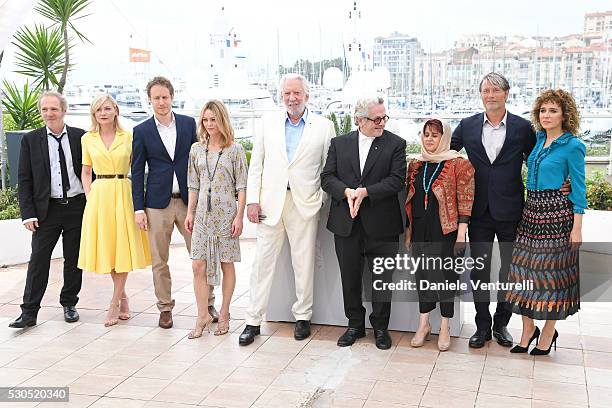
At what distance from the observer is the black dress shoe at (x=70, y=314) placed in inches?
180

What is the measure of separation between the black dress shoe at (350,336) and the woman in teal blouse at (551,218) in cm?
93

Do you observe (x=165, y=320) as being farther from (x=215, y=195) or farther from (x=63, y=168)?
(x=63, y=168)

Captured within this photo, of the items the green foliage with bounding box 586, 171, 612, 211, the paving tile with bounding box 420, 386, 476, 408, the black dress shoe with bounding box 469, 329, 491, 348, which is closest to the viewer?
the paving tile with bounding box 420, 386, 476, 408

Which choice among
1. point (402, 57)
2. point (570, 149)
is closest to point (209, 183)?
point (570, 149)

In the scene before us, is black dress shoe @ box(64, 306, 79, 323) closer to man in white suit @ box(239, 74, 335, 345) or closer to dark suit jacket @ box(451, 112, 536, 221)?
man in white suit @ box(239, 74, 335, 345)

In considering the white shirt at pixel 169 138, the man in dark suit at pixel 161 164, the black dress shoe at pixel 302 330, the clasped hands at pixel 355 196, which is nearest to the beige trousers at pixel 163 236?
the man in dark suit at pixel 161 164

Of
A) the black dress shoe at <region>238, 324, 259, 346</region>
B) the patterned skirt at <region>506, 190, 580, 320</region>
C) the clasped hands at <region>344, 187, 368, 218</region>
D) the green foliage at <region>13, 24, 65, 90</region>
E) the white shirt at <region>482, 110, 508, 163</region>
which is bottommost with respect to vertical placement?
the black dress shoe at <region>238, 324, 259, 346</region>

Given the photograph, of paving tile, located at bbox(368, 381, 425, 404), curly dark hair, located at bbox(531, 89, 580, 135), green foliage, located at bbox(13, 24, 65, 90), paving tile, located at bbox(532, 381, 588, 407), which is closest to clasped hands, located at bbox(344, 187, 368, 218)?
paving tile, located at bbox(368, 381, 425, 404)

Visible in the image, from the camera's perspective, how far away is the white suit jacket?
13.1ft

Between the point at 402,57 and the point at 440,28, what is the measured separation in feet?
1.89

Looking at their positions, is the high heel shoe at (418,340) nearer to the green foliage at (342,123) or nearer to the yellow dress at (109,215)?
the yellow dress at (109,215)

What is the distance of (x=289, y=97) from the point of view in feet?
13.0

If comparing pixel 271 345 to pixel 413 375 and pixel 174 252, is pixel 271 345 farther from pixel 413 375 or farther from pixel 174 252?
pixel 174 252

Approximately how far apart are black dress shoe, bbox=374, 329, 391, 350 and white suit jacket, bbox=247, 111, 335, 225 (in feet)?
2.57
